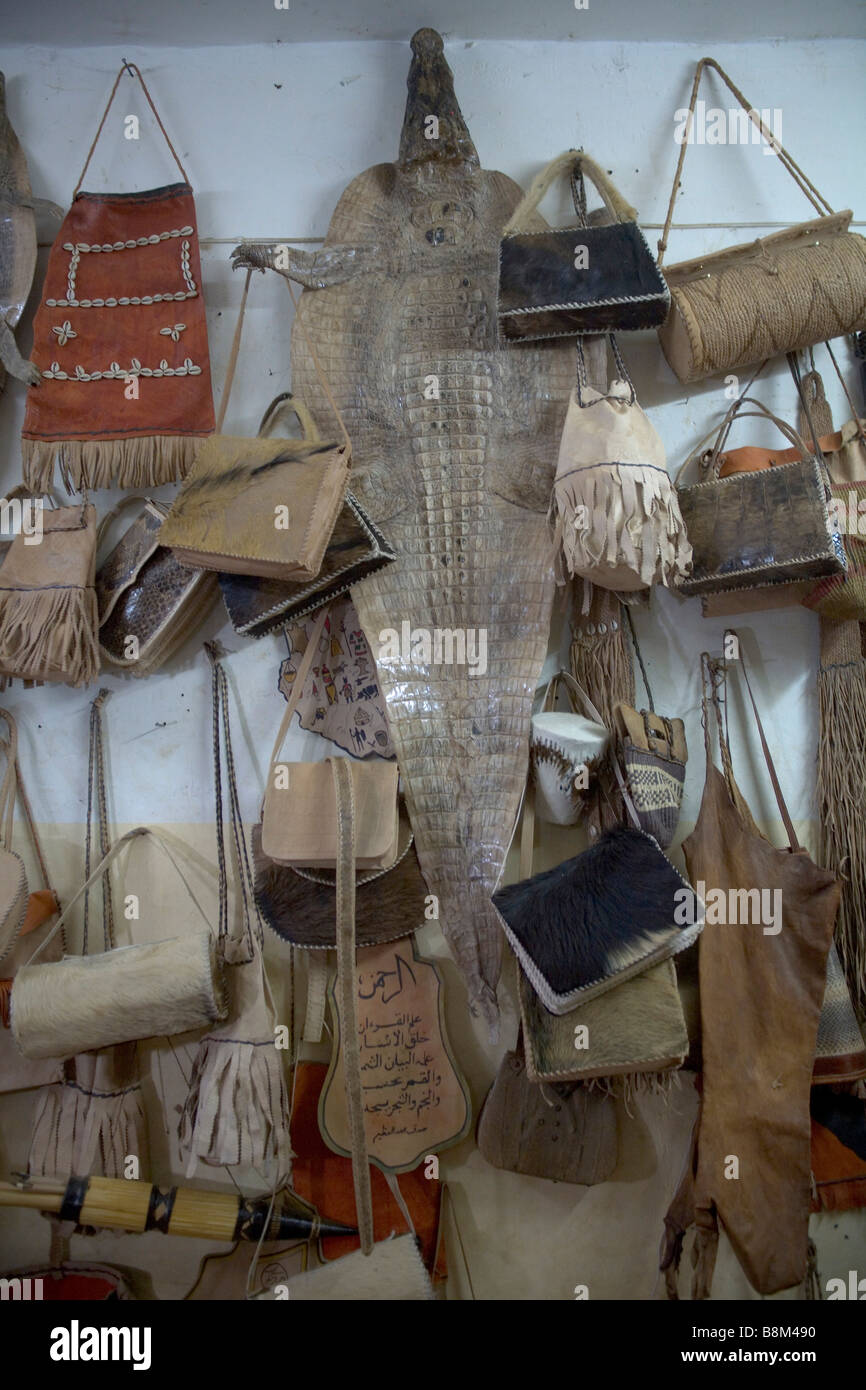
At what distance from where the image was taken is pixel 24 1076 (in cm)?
191

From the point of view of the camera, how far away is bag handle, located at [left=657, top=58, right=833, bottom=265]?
6.73 ft

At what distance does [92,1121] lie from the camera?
1.85 meters

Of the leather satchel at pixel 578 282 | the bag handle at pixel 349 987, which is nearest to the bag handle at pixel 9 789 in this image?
the bag handle at pixel 349 987

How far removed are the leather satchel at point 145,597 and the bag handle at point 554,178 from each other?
990 mm

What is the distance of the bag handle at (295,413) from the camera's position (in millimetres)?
1863

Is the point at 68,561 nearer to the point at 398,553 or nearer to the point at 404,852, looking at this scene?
the point at 398,553

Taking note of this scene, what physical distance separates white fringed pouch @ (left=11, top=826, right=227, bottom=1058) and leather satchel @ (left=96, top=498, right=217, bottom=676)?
0.63m

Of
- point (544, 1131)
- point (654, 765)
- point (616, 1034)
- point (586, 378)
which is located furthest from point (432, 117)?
point (544, 1131)

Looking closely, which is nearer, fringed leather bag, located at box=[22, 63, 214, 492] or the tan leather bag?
the tan leather bag

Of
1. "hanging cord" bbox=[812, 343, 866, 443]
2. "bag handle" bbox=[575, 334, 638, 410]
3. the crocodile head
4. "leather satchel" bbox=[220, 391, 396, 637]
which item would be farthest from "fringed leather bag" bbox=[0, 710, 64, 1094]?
"hanging cord" bbox=[812, 343, 866, 443]

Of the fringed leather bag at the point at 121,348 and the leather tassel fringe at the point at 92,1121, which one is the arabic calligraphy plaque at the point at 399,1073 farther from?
the fringed leather bag at the point at 121,348
